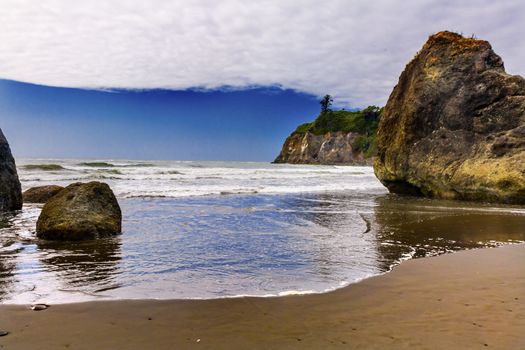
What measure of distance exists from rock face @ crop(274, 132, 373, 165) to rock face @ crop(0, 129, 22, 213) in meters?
82.4

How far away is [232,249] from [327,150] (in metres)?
93.0

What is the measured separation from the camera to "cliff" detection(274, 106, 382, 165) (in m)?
93.6

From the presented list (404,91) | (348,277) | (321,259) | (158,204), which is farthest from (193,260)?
(404,91)

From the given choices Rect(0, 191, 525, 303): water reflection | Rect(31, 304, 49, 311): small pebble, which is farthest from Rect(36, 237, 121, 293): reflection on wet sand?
Rect(31, 304, 49, 311): small pebble

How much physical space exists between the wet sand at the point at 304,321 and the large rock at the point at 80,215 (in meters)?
3.60

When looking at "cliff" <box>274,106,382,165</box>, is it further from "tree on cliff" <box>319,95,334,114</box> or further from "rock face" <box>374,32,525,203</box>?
"rock face" <box>374,32,525,203</box>

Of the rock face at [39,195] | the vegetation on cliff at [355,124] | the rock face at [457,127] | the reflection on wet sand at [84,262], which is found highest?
the vegetation on cliff at [355,124]

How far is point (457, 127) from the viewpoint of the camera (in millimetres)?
15562

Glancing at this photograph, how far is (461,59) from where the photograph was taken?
15945 millimetres

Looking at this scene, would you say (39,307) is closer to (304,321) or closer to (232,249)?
(304,321)

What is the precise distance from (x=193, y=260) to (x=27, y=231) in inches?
167

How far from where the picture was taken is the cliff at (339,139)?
307 ft

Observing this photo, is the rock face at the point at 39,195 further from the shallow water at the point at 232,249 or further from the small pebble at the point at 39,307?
the small pebble at the point at 39,307

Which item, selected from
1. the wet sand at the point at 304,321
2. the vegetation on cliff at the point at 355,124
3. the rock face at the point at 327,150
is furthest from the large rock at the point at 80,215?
the vegetation on cliff at the point at 355,124
